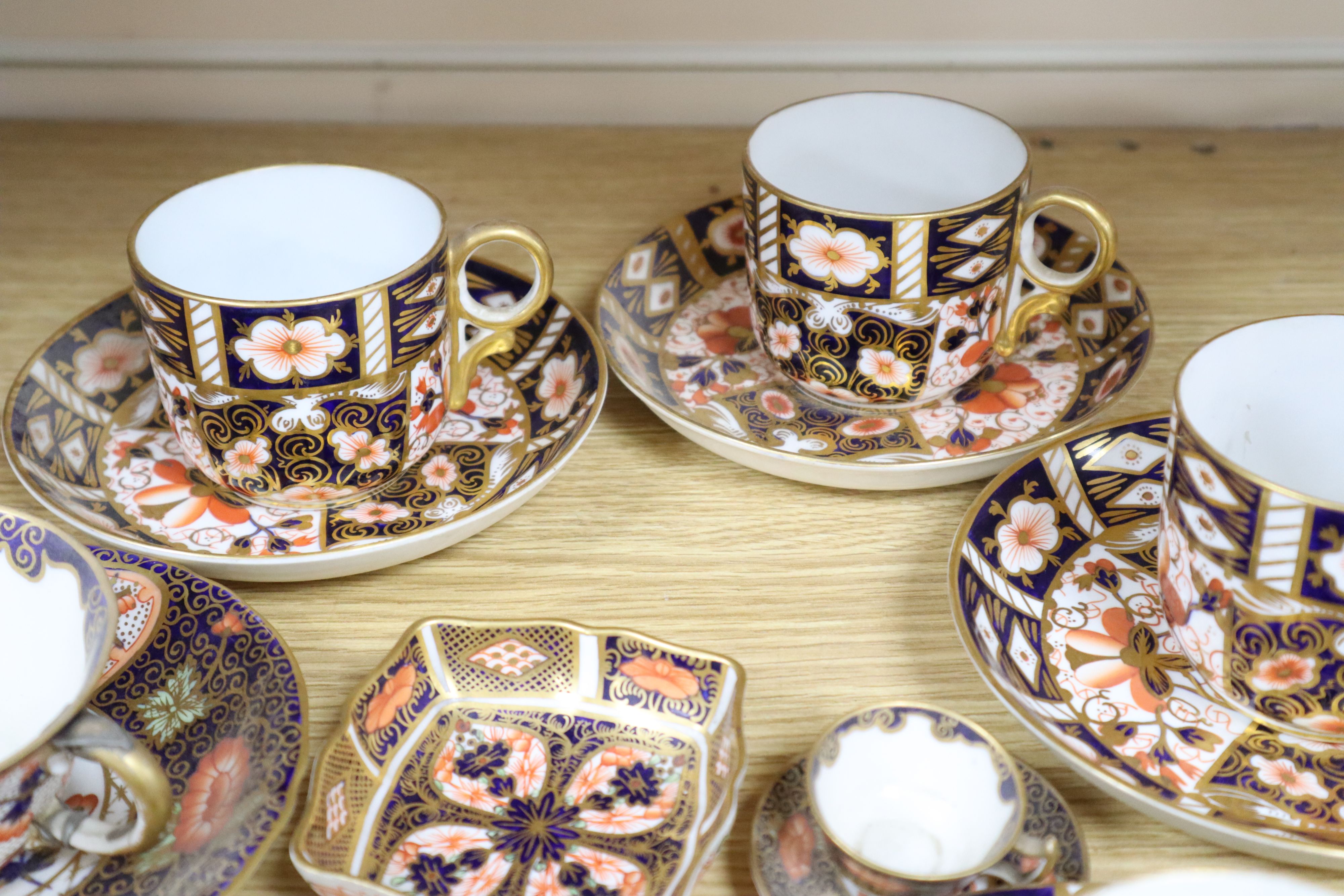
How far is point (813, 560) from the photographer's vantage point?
613mm

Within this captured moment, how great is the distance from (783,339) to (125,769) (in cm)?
42

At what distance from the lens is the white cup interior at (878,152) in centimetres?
74

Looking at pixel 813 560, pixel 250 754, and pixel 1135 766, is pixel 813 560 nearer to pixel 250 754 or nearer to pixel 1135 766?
pixel 1135 766

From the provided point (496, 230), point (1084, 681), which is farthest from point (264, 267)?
point (1084, 681)

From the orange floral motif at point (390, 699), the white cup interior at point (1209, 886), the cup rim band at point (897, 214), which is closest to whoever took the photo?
the white cup interior at point (1209, 886)

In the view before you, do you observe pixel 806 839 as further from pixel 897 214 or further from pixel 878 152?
pixel 878 152

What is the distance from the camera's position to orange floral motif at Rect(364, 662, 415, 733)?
0.49 m

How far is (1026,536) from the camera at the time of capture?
569 millimetres

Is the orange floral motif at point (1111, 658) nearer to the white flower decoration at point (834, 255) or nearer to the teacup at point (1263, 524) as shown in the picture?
the teacup at point (1263, 524)

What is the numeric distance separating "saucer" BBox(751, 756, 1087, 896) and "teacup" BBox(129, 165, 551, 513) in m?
0.29

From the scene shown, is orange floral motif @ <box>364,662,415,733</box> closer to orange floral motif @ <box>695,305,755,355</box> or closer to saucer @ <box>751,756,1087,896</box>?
saucer @ <box>751,756,1087,896</box>

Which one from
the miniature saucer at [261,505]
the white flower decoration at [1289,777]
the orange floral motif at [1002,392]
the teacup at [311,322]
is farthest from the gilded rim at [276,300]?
the white flower decoration at [1289,777]

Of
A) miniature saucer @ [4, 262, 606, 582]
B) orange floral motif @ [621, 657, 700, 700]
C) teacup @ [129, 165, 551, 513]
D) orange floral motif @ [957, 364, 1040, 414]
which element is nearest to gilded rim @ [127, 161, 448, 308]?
teacup @ [129, 165, 551, 513]

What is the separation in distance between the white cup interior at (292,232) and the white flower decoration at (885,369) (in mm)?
262
